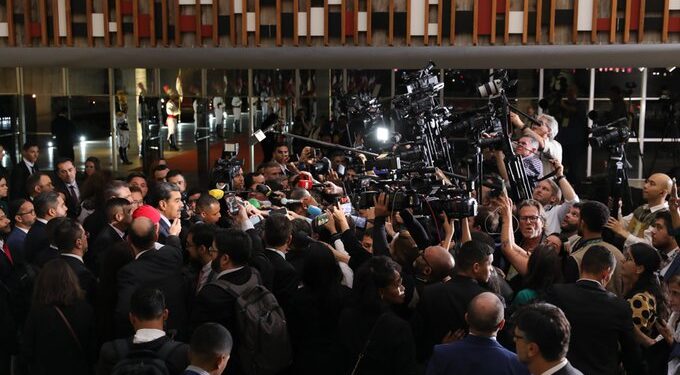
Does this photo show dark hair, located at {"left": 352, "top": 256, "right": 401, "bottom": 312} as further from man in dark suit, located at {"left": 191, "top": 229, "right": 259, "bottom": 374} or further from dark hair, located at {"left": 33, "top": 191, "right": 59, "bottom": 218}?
dark hair, located at {"left": 33, "top": 191, "right": 59, "bottom": 218}

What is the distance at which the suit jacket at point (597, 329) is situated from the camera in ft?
12.8

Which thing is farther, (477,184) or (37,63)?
(37,63)

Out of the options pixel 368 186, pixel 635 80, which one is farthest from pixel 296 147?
pixel 368 186

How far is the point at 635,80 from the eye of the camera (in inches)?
533

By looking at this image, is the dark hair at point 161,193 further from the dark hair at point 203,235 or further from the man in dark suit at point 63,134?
the man in dark suit at point 63,134

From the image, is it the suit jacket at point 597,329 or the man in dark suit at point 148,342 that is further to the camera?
the suit jacket at point 597,329

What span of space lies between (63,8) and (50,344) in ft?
15.8

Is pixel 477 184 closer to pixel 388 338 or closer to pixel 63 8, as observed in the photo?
pixel 388 338

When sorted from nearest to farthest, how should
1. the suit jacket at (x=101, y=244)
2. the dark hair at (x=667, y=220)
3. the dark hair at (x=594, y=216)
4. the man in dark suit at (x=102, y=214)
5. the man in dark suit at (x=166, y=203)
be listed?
the dark hair at (x=594, y=216) < the dark hair at (x=667, y=220) < the suit jacket at (x=101, y=244) < the man in dark suit at (x=166, y=203) < the man in dark suit at (x=102, y=214)

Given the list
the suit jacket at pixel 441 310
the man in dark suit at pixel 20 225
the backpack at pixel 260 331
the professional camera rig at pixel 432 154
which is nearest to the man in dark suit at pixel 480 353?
the suit jacket at pixel 441 310

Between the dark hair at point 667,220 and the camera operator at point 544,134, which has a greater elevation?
the camera operator at point 544,134

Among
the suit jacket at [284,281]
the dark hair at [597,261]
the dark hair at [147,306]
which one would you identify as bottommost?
the suit jacket at [284,281]

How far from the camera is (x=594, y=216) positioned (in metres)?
4.88

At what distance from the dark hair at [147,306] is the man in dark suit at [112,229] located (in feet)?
5.12
